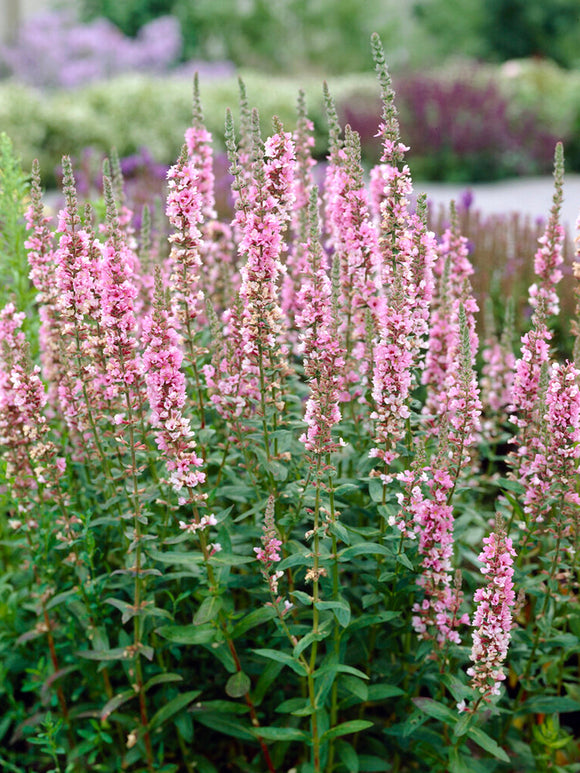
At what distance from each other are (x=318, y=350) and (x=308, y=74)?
88.8ft

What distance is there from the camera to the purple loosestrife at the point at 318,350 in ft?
7.70

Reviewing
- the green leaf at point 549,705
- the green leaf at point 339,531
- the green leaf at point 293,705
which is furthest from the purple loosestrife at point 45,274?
the green leaf at point 549,705

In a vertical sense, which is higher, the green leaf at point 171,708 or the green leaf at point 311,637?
the green leaf at point 311,637

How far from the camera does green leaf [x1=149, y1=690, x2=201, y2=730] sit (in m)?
2.81

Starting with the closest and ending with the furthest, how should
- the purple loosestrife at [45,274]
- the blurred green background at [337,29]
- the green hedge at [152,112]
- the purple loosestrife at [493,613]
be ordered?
the purple loosestrife at [493,613] < the purple loosestrife at [45,274] < the green hedge at [152,112] < the blurred green background at [337,29]

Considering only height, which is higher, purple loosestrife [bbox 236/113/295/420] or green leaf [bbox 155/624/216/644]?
purple loosestrife [bbox 236/113/295/420]

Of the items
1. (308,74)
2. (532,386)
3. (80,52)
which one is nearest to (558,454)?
(532,386)

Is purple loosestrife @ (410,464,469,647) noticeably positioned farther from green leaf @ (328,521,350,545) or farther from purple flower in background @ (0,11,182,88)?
purple flower in background @ (0,11,182,88)

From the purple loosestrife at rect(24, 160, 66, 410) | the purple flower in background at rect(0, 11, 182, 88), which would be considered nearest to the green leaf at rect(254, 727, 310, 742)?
the purple loosestrife at rect(24, 160, 66, 410)

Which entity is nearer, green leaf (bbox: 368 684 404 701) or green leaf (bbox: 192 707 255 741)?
green leaf (bbox: 368 684 404 701)

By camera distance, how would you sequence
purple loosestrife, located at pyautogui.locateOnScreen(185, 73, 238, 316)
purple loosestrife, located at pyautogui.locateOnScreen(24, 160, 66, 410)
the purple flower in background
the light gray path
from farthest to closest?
the purple flower in background, the light gray path, purple loosestrife, located at pyautogui.locateOnScreen(185, 73, 238, 316), purple loosestrife, located at pyautogui.locateOnScreen(24, 160, 66, 410)

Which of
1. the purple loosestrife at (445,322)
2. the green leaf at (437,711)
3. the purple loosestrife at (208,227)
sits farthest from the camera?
the purple loosestrife at (208,227)

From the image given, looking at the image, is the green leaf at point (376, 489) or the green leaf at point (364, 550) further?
the green leaf at point (376, 489)

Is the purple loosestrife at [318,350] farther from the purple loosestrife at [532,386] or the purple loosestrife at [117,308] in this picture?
the purple loosestrife at [532,386]
